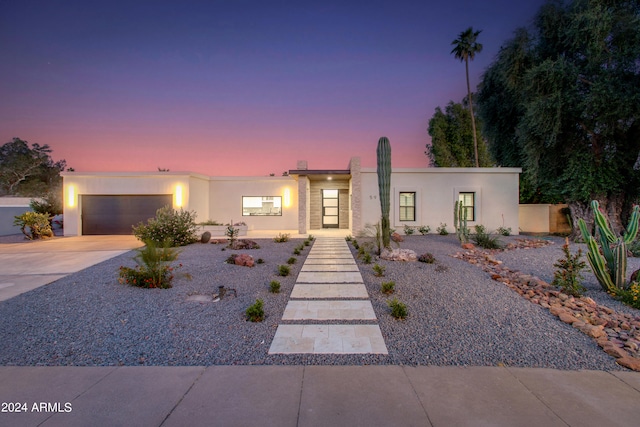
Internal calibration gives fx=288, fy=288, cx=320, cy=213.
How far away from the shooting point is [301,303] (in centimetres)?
471

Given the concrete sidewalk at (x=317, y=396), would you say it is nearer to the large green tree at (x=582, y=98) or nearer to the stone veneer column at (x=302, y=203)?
the stone veneer column at (x=302, y=203)

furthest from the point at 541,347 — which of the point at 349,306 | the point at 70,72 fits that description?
the point at 70,72

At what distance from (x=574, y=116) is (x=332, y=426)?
46.1 feet

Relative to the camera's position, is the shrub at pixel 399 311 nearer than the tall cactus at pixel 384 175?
Yes

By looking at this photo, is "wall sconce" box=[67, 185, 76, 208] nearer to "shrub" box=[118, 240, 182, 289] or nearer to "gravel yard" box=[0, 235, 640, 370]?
"gravel yard" box=[0, 235, 640, 370]

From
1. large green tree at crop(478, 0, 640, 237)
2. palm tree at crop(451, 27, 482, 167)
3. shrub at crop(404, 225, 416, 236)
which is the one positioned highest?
palm tree at crop(451, 27, 482, 167)

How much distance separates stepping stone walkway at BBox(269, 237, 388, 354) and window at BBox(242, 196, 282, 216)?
9430mm

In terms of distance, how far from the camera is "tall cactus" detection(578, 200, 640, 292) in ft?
16.0

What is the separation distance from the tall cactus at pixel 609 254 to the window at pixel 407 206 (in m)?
8.59

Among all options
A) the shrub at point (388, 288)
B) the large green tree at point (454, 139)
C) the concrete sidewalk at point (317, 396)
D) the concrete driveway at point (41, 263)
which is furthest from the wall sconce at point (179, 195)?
the large green tree at point (454, 139)

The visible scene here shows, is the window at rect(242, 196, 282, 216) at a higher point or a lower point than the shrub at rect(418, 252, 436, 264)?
higher

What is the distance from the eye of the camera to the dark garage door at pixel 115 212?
14.2 meters

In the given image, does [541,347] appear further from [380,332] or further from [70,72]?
[70,72]

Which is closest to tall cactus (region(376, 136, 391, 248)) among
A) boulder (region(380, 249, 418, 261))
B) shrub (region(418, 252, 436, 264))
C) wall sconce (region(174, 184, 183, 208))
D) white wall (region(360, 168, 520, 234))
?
boulder (region(380, 249, 418, 261))
